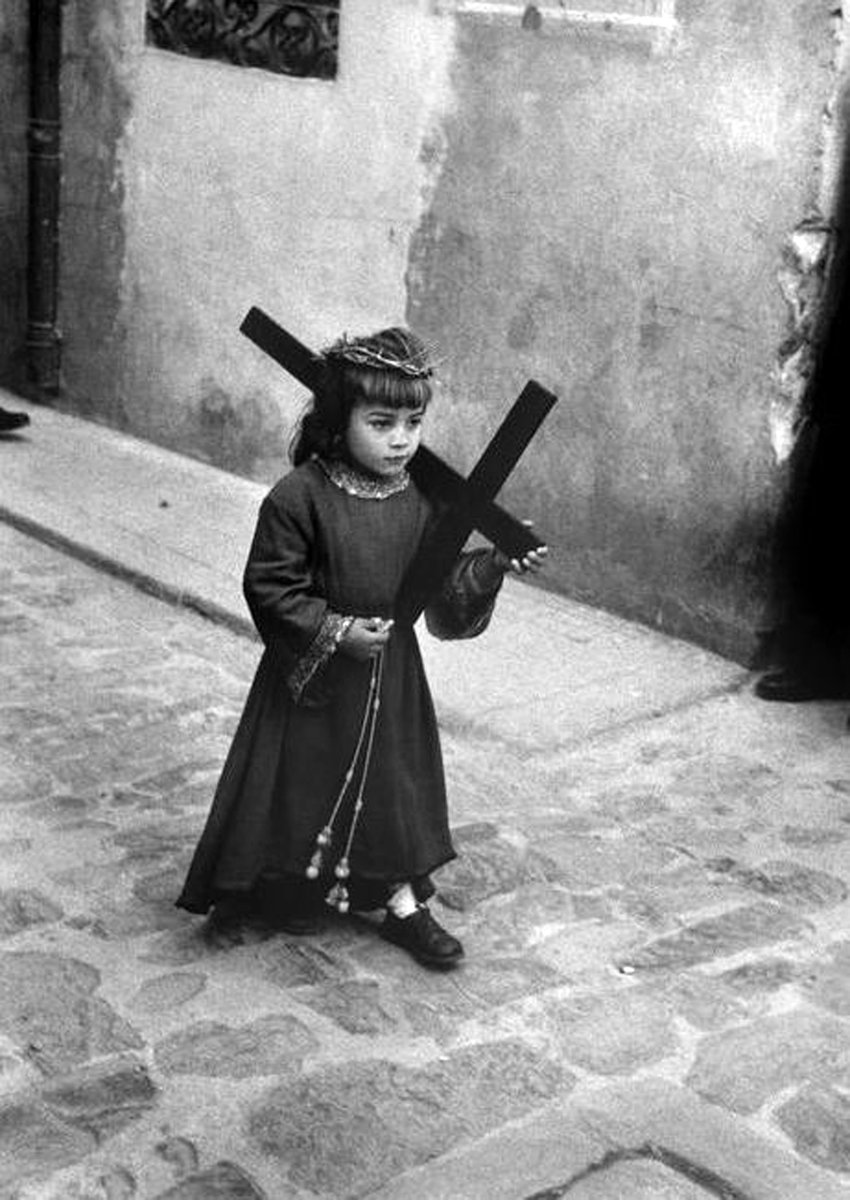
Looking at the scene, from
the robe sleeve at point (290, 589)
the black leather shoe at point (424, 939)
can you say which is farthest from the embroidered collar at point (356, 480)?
the black leather shoe at point (424, 939)

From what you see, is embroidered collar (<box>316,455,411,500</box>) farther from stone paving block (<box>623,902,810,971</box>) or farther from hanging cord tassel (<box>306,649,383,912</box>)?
stone paving block (<box>623,902,810,971</box>)

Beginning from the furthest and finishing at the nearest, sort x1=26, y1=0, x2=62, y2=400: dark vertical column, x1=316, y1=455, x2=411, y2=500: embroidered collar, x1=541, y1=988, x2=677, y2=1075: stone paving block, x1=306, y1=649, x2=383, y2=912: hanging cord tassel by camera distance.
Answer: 1. x1=26, y1=0, x2=62, y2=400: dark vertical column
2. x1=306, y1=649, x2=383, y2=912: hanging cord tassel
3. x1=316, y1=455, x2=411, y2=500: embroidered collar
4. x1=541, y1=988, x2=677, y2=1075: stone paving block

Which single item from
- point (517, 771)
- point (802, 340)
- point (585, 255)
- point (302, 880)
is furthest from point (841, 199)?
point (302, 880)

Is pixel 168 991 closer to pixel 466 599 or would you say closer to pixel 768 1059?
pixel 466 599

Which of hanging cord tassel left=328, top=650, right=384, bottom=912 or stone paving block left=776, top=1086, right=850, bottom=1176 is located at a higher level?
hanging cord tassel left=328, top=650, right=384, bottom=912

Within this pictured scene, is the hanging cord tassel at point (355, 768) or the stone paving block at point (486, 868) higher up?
the hanging cord tassel at point (355, 768)

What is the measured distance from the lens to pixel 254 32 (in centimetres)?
825

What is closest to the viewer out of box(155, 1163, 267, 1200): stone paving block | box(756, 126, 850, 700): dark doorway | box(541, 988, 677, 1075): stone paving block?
box(155, 1163, 267, 1200): stone paving block

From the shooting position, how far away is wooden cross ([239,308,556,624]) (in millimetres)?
3814

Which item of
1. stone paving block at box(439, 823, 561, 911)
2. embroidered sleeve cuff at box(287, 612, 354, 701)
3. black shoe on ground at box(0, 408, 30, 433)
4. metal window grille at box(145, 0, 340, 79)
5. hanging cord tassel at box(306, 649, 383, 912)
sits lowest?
stone paving block at box(439, 823, 561, 911)

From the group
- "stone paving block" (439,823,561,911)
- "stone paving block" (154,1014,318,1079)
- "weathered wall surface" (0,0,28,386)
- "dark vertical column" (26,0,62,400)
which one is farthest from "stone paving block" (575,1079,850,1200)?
"weathered wall surface" (0,0,28,386)

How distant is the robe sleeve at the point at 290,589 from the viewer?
398 centimetres

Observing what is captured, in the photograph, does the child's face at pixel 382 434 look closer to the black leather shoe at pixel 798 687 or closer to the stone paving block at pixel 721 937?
the stone paving block at pixel 721 937

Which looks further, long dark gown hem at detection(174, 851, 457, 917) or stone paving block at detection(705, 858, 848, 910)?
stone paving block at detection(705, 858, 848, 910)
